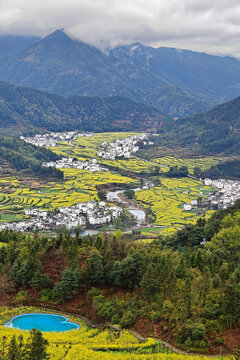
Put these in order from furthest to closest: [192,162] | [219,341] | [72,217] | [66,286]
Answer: [192,162]
[72,217]
[66,286]
[219,341]

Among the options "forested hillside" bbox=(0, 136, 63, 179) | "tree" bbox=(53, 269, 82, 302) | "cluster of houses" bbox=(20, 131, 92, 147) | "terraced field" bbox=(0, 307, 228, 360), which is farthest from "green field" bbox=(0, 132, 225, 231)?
"terraced field" bbox=(0, 307, 228, 360)

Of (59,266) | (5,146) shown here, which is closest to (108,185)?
(5,146)

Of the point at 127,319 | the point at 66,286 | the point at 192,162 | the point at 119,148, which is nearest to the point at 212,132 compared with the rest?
the point at 192,162

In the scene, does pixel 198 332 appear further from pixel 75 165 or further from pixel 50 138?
pixel 50 138

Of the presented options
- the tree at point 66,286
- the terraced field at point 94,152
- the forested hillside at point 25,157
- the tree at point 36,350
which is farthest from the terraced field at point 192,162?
the tree at point 36,350

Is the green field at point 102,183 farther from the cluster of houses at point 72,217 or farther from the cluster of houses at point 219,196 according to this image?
the cluster of houses at point 72,217
